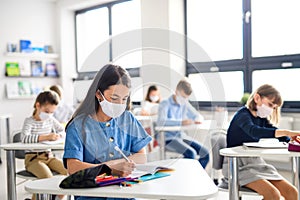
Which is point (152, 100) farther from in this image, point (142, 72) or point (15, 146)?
point (142, 72)

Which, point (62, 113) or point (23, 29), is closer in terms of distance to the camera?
point (62, 113)

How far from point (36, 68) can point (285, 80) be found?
421 centimetres

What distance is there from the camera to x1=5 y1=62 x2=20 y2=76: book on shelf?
19.7ft

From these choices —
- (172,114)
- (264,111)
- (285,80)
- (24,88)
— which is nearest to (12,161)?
(264,111)

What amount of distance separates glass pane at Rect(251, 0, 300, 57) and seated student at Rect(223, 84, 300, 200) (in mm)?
2053

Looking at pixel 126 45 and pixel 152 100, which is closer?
pixel 126 45

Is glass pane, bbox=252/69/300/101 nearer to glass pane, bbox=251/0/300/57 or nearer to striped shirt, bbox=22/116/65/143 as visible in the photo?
glass pane, bbox=251/0/300/57

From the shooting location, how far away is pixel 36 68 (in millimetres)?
6379

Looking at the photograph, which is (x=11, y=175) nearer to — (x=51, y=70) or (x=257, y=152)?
(x=257, y=152)

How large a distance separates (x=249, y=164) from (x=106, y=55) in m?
1.26

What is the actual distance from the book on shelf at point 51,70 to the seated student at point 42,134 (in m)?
3.83

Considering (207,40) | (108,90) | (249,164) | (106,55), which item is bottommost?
(249,164)

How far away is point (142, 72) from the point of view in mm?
1777

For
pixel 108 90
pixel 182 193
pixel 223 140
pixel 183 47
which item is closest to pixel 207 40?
pixel 223 140
